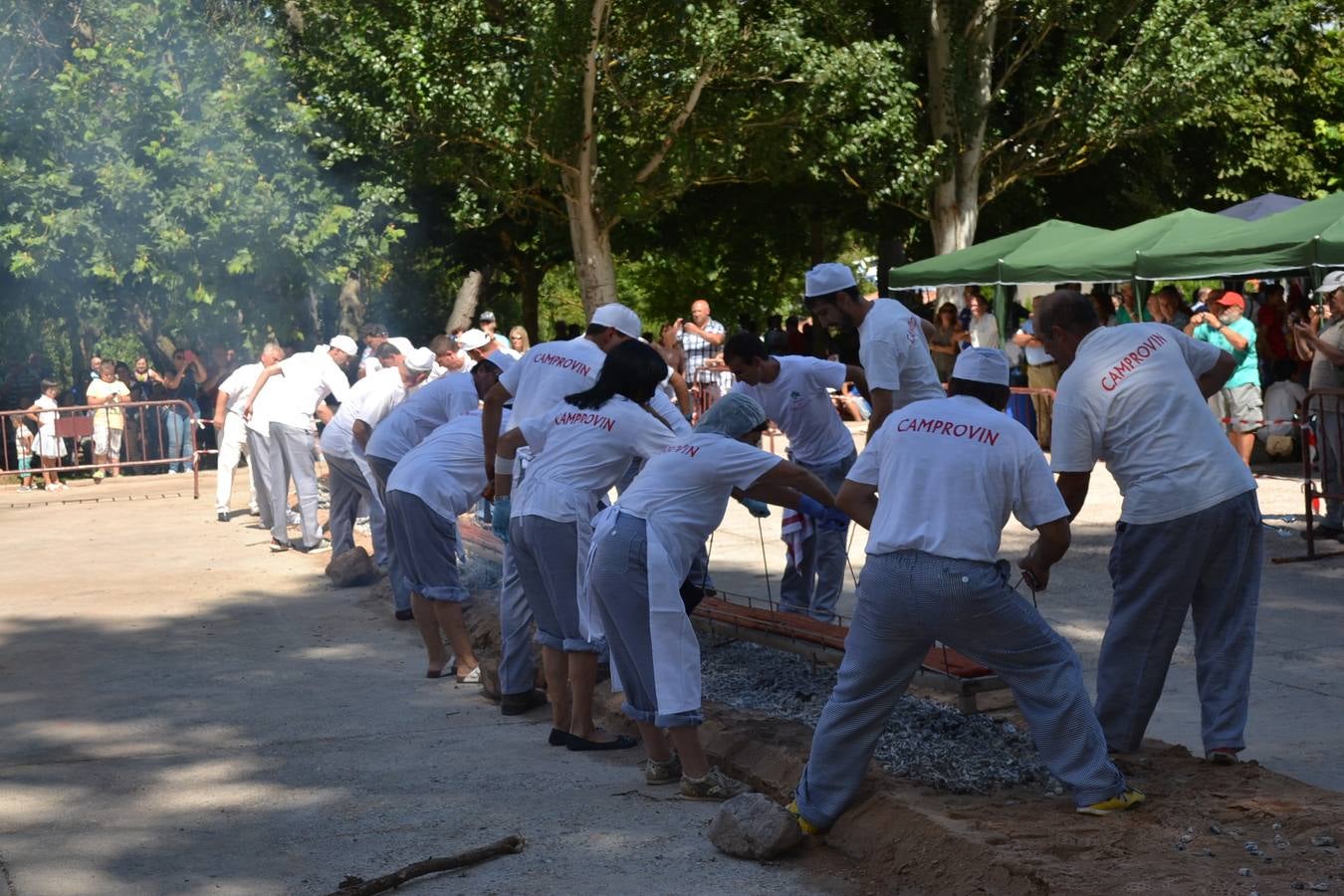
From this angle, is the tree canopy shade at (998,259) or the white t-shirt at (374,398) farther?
the tree canopy shade at (998,259)

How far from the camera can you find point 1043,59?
2912 centimetres

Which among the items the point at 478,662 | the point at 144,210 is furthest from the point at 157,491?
the point at 478,662

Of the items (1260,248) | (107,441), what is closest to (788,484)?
(1260,248)

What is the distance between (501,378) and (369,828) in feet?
8.84

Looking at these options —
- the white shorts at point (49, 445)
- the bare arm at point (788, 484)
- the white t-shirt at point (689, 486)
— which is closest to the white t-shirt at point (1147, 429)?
the bare arm at point (788, 484)

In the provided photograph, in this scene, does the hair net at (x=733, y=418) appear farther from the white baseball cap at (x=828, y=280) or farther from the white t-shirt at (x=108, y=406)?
the white t-shirt at (x=108, y=406)

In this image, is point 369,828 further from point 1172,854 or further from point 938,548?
point 1172,854

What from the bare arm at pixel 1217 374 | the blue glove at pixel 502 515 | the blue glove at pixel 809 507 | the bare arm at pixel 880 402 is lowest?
the blue glove at pixel 502 515

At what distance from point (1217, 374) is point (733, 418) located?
183 cm

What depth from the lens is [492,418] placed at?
8281 millimetres

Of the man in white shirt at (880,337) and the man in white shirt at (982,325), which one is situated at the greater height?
the man in white shirt at (982,325)

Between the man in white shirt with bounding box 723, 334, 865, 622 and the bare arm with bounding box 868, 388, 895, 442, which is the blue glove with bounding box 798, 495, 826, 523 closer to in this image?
the bare arm with bounding box 868, 388, 895, 442

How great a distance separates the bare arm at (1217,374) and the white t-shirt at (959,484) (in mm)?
1352

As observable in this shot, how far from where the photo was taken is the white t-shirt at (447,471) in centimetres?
838
